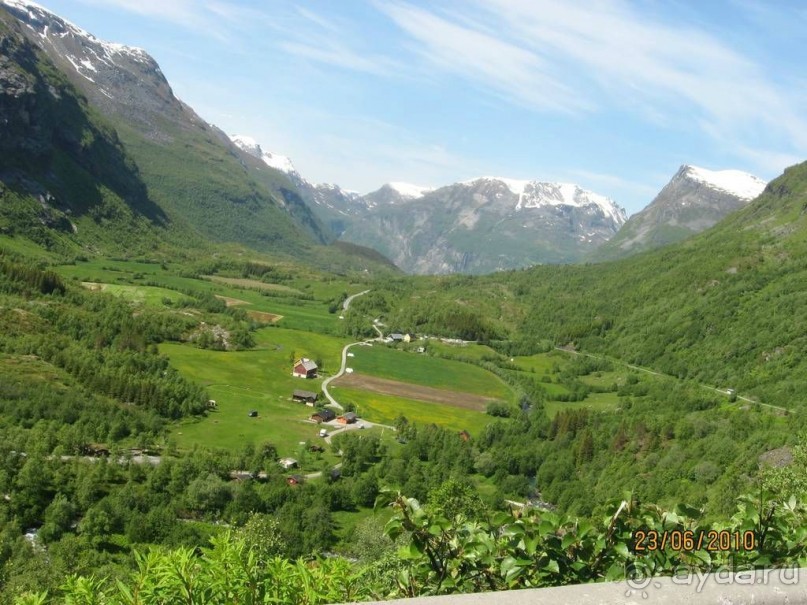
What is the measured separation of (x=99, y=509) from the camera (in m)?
54.9

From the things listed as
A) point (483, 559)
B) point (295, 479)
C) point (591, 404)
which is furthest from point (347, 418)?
point (483, 559)

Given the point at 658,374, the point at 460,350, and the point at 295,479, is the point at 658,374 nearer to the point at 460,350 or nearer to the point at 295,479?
the point at 460,350

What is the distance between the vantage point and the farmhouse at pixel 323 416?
9744cm

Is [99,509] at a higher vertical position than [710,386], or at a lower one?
lower

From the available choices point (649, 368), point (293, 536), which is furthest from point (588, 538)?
point (649, 368)

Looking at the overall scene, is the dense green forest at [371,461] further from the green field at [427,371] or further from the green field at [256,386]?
the green field at [427,371]

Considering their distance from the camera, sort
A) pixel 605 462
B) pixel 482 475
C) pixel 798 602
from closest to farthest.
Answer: pixel 798 602, pixel 482 475, pixel 605 462

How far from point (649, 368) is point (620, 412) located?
186 feet

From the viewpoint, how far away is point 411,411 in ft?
364

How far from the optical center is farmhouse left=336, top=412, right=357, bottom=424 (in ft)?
323

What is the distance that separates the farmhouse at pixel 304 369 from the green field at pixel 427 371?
12.7 metres

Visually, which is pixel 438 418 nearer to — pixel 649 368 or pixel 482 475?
pixel 482 475

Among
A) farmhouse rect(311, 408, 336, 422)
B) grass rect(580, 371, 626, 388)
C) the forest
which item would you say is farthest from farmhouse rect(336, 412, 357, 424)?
grass rect(580, 371, 626, 388)

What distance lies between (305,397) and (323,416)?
35.4 ft
